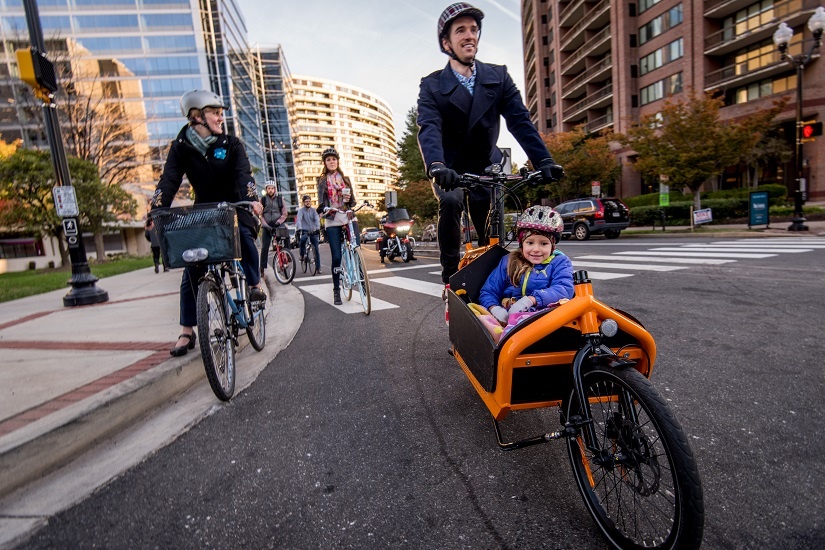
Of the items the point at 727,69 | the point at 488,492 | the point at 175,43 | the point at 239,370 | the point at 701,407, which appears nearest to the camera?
the point at 488,492

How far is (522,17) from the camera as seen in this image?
219 ft

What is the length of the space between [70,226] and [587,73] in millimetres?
48524

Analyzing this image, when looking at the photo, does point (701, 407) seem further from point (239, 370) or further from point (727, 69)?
point (727, 69)

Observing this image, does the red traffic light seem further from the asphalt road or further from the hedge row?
the asphalt road

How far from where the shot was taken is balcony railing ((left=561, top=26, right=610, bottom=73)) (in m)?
40.8

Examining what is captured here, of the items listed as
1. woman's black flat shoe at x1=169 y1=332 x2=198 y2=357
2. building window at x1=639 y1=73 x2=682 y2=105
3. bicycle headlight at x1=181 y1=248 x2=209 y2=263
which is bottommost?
woman's black flat shoe at x1=169 y1=332 x2=198 y2=357

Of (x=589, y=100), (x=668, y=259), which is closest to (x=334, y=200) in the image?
(x=668, y=259)

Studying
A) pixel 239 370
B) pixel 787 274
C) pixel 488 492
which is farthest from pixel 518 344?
pixel 787 274

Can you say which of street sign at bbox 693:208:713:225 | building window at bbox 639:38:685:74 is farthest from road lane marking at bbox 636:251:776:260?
building window at bbox 639:38:685:74

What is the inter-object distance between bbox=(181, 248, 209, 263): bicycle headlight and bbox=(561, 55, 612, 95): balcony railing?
46.9 meters

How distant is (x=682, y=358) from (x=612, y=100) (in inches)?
1739

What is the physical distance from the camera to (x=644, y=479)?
54.4 inches

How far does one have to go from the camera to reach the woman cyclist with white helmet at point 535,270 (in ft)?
7.18

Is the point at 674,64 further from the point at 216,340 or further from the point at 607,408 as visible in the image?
the point at 607,408
